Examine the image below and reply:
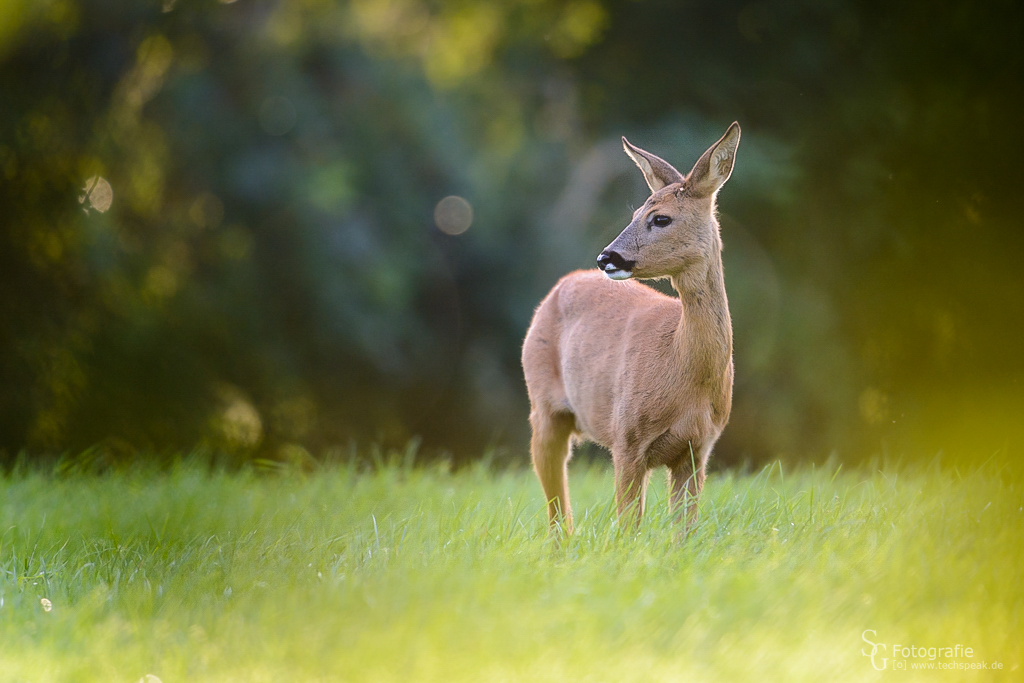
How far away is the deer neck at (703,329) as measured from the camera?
349cm

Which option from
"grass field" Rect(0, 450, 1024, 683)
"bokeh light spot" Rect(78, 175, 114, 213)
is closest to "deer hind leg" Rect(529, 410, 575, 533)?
"grass field" Rect(0, 450, 1024, 683)

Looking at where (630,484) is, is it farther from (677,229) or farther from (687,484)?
(677,229)

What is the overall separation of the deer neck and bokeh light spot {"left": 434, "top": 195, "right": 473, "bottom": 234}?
16.0 feet

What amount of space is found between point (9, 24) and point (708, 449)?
20.7 ft

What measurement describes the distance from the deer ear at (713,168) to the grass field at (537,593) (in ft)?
4.00

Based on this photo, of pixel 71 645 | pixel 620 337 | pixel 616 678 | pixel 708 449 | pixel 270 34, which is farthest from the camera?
pixel 270 34

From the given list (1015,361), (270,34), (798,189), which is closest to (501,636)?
(1015,361)

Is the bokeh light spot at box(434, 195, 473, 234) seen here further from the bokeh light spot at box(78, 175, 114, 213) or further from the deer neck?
the deer neck

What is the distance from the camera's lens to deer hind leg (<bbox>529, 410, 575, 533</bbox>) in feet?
13.7

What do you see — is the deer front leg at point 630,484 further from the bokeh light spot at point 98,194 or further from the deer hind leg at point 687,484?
the bokeh light spot at point 98,194

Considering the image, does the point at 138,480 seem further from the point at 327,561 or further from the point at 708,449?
the point at 708,449

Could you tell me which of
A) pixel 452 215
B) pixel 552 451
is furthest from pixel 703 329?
pixel 452 215

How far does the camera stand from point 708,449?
3.62 metres

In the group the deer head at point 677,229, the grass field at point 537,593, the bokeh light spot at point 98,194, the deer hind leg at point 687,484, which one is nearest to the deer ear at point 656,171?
the deer head at point 677,229
